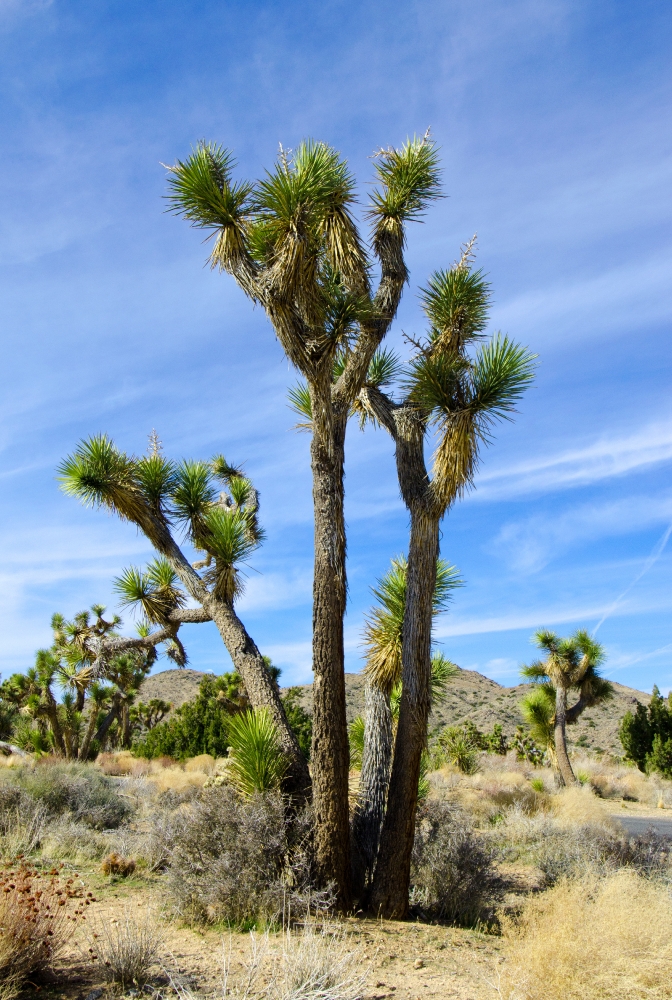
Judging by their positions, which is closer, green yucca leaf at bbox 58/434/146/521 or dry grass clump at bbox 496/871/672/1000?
dry grass clump at bbox 496/871/672/1000

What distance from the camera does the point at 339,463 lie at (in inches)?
300

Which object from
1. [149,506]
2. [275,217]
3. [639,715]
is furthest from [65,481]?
[639,715]

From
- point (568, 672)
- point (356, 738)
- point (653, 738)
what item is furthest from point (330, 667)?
point (653, 738)

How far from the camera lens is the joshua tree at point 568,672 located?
73.7 feet

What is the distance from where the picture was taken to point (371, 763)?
26.1ft

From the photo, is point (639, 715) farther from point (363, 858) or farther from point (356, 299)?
point (356, 299)

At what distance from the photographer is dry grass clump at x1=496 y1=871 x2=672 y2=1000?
4.61m

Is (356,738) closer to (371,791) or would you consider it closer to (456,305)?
(371,791)

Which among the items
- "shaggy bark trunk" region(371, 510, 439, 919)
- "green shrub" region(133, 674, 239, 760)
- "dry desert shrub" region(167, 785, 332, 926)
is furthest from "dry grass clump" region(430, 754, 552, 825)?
"green shrub" region(133, 674, 239, 760)

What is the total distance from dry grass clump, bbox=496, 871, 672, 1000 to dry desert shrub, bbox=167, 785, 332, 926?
2.06 meters

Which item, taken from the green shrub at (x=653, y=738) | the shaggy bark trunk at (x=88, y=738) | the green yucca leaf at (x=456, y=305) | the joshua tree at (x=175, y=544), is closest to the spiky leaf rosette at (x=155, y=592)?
the joshua tree at (x=175, y=544)

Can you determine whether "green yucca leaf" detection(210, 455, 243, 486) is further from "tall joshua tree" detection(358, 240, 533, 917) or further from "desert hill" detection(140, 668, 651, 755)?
"desert hill" detection(140, 668, 651, 755)

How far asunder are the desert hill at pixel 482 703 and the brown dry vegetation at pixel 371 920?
2795 centimetres

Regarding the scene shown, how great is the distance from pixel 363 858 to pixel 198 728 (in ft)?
63.1
